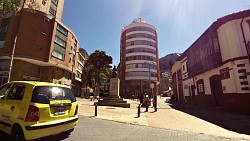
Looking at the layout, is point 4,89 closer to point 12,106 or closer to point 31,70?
point 12,106

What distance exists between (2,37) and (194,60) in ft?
104

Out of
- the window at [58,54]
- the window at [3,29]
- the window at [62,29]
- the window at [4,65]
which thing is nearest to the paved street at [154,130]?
the window at [4,65]

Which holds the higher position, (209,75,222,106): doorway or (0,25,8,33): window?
(0,25,8,33): window

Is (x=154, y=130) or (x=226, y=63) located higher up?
(x=226, y=63)

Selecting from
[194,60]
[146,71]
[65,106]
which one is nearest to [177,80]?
[194,60]

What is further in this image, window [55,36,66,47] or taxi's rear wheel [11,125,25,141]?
window [55,36,66,47]

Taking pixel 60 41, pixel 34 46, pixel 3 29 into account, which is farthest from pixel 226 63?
pixel 3 29

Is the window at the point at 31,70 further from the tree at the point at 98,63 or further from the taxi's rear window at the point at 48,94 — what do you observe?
the taxi's rear window at the point at 48,94

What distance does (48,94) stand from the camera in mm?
4496

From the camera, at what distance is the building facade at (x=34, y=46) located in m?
24.5

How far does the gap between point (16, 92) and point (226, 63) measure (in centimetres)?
1618

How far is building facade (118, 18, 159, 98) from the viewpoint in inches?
2024

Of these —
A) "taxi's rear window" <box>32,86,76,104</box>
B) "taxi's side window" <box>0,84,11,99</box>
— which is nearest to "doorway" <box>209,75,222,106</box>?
"taxi's rear window" <box>32,86,76,104</box>

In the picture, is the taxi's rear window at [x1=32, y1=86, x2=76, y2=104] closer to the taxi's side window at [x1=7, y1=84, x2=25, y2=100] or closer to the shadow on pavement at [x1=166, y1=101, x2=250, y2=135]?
the taxi's side window at [x1=7, y1=84, x2=25, y2=100]
